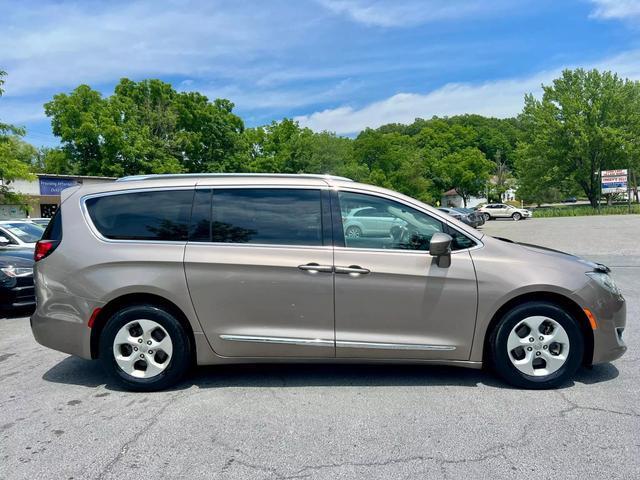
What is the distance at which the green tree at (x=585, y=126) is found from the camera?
41750 mm

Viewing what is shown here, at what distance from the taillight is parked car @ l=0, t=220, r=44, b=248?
536 cm

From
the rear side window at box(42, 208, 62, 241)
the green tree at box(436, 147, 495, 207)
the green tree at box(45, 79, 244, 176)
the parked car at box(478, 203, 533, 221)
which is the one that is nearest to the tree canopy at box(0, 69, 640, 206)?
the green tree at box(45, 79, 244, 176)

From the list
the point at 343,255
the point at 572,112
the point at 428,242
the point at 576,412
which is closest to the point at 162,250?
the point at 343,255

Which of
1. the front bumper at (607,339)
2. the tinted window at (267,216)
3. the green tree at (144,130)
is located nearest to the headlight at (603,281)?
the front bumper at (607,339)

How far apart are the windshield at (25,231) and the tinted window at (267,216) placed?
712cm

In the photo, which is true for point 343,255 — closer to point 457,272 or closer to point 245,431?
Answer: point 457,272

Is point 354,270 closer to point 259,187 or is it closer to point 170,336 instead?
point 259,187

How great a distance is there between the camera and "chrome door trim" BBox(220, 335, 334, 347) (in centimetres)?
371

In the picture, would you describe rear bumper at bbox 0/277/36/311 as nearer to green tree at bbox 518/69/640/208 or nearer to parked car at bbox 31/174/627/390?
parked car at bbox 31/174/627/390

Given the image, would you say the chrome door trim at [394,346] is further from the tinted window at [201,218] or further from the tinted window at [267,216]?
the tinted window at [201,218]

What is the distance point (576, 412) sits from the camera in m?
3.30

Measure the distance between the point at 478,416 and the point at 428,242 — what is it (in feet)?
4.48

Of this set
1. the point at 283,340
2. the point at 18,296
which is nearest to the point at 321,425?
the point at 283,340

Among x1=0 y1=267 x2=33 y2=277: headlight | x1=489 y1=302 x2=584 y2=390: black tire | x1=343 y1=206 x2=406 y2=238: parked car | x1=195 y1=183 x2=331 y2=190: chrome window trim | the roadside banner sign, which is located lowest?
x1=489 y1=302 x2=584 y2=390: black tire
